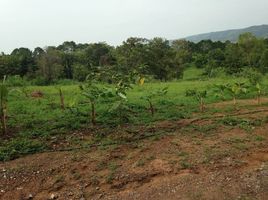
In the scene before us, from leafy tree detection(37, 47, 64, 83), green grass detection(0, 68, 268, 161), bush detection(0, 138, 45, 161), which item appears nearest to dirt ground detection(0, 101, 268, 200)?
bush detection(0, 138, 45, 161)

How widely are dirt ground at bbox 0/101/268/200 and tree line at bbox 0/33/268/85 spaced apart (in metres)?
11.1

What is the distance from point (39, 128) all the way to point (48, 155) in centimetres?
196

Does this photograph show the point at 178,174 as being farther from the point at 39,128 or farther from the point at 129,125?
the point at 39,128

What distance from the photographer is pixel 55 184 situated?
6.54 m

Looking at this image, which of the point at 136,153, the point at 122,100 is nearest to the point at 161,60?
the point at 122,100

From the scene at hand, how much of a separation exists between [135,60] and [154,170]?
19413mm

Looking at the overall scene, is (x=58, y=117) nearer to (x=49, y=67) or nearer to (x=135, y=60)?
(x=135, y=60)

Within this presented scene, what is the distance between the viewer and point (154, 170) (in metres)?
6.76

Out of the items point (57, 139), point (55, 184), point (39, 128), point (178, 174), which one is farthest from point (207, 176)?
point (39, 128)

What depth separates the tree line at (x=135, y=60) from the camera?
2586cm

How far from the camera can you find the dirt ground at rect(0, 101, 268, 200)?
6.07 m

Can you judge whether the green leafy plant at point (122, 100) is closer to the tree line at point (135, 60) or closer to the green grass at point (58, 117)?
the green grass at point (58, 117)

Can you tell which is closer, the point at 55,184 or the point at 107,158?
the point at 55,184

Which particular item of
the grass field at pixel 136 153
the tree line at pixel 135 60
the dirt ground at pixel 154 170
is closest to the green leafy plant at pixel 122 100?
the grass field at pixel 136 153
